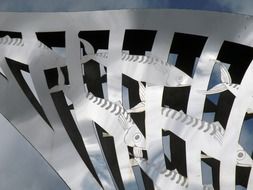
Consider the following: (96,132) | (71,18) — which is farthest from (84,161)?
(71,18)

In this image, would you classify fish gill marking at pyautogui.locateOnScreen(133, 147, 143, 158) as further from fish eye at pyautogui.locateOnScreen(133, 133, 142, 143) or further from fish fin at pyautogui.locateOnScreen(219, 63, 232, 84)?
fish fin at pyautogui.locateOnScreen(219, 63, 232, 84)

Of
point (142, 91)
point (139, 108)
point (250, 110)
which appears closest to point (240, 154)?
point (250, 110)

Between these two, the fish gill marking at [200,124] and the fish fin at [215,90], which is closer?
the fish gill marking at [200,124]

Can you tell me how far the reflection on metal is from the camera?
10.5m

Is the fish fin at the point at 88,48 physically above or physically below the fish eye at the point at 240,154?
above

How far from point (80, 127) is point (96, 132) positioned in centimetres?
36

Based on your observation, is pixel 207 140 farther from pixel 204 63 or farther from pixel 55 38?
pixel 55 38

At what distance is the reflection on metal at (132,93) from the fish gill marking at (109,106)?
2 centimetres

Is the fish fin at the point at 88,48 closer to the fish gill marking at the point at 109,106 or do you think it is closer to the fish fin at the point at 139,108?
the fish gill marking at the point at 109,106

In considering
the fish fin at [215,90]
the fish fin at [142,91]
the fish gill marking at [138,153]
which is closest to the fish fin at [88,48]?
the fish fin at [142,91]

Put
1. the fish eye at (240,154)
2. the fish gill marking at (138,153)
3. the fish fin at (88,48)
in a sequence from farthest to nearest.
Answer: the fish fin at (88,48), the fish gill marking at (138,153), the fish eye at (240,154)

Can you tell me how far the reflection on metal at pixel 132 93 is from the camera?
10531 mm

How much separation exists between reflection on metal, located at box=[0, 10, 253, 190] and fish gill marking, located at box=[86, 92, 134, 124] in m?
0.02

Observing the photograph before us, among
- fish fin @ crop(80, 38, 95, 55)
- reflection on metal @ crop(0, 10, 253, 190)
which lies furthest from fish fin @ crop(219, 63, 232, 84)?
fish fin @ crop(80, 38, 95, 55)
